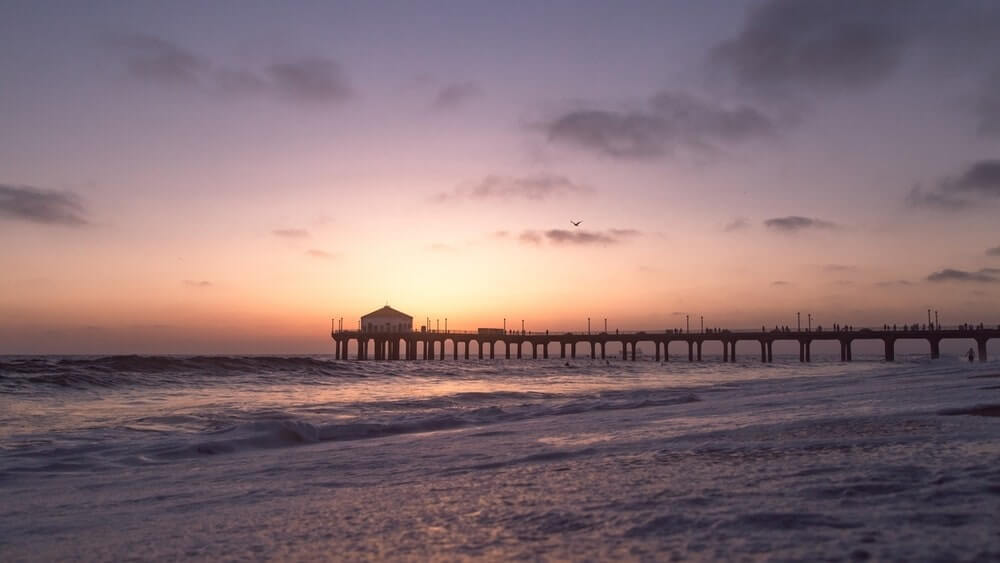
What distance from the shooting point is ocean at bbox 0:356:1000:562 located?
3.57 metres

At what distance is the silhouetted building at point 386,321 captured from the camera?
93000mm

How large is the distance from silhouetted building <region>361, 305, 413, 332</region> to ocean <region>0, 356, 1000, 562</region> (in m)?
80.8

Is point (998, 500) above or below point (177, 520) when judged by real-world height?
above

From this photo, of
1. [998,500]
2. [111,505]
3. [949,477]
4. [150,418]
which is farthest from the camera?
[150,418]

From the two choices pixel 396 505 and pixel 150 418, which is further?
pixel 150 418

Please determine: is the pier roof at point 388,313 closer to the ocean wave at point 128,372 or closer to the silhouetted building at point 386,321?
the silhouetted building at point 386,321

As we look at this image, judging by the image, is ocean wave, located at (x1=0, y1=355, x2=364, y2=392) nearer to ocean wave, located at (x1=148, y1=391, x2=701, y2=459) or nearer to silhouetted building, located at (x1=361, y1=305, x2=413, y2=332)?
ocean wave, located at (x1=148, y1=391, x2=701, y2=459)

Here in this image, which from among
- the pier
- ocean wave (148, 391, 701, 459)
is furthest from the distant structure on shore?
ocean wave (148, 391, 701, 459)

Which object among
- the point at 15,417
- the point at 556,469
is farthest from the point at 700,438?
the point at 15,417

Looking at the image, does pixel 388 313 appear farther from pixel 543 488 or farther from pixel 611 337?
pixel 543 488

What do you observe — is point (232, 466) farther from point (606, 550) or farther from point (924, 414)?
point (924, 414)

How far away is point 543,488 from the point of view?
532cm

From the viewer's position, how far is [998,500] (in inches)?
146

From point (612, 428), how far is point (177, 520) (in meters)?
6.23
